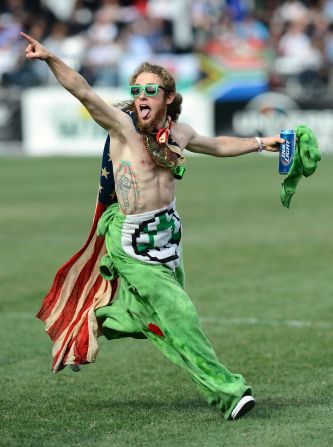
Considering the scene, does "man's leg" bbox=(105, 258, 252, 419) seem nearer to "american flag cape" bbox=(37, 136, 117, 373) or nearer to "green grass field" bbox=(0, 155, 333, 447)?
"green grass field" bbox=(0, 155, 333, 447)

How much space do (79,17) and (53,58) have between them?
26453mm

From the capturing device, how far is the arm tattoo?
6484 mm

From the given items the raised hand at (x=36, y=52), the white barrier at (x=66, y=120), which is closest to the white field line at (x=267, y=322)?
the raised hand at (x=36, y=52)

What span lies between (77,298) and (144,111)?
1351mm

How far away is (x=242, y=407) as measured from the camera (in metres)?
6.34

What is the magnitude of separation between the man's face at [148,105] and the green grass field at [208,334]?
170 centimetres

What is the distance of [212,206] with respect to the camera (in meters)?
17.8

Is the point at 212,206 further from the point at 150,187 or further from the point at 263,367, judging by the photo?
the point at 150,187

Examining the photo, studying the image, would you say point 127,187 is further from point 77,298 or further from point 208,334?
point 208,334

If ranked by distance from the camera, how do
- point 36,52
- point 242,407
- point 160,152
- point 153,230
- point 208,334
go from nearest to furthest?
point 36,52
point 242,407
point 160,152
point 153,230
point 208,334

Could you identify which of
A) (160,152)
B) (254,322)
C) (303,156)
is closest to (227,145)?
(303,156)

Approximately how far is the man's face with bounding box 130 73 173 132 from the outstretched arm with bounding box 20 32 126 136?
0.11m

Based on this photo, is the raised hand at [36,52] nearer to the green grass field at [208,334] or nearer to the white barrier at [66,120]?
the green grass field at [208,334]

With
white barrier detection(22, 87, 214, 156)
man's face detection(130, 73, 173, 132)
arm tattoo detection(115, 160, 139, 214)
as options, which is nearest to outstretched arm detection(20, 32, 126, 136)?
man's face detection(130, 73, 173, 132)
